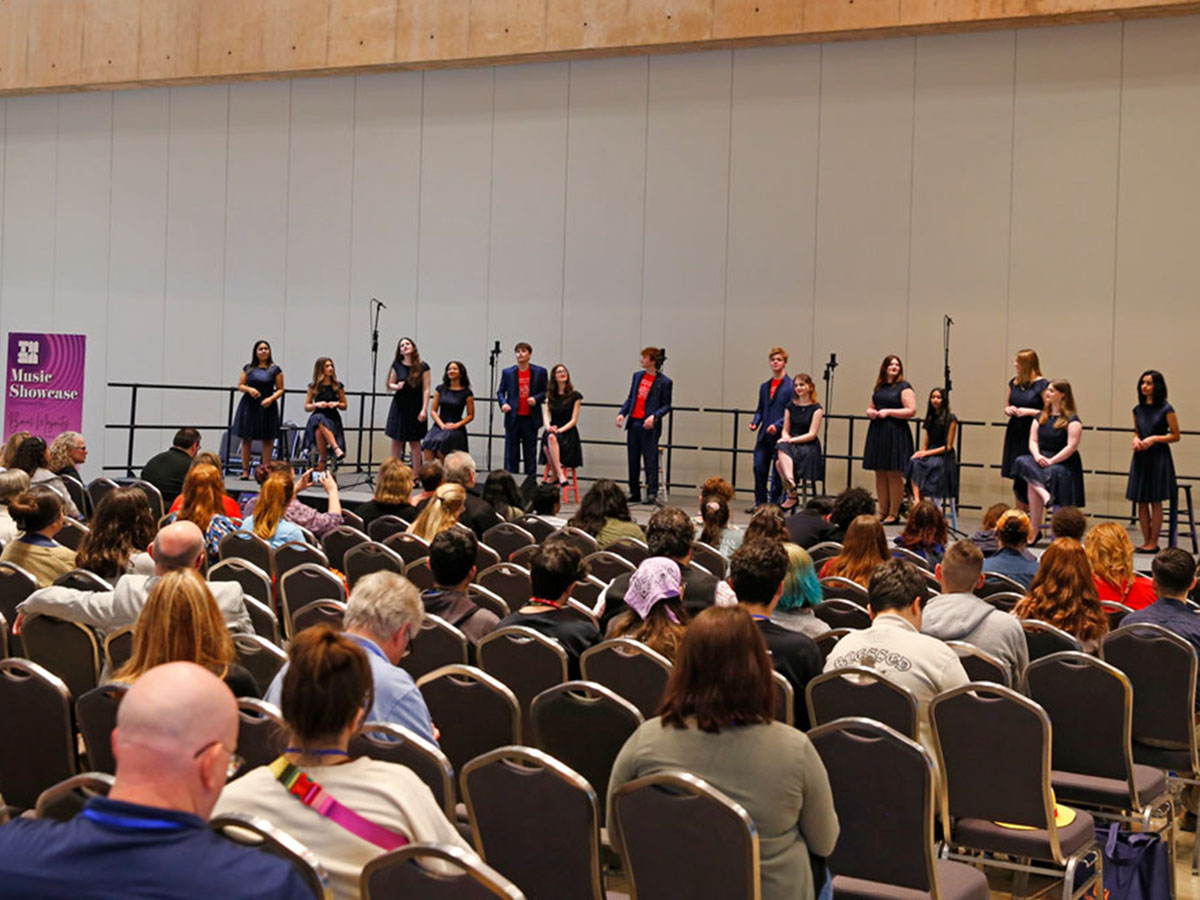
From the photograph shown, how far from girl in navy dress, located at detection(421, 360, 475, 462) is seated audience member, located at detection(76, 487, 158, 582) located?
736 cm

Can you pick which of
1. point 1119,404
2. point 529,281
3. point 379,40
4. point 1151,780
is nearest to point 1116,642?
point 1151,780

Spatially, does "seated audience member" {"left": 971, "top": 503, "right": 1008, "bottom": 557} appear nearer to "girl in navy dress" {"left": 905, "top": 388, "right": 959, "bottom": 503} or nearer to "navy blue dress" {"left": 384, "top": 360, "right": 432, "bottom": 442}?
"girl in navy dress" {"left": 905, "top": 388, "right": 959, "bottom": 503}

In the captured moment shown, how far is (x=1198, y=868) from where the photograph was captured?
14.4 ft

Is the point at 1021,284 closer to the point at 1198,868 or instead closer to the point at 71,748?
the point at 1198,868

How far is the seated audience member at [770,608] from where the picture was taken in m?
3.74

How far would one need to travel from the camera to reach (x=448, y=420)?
12.4 meters

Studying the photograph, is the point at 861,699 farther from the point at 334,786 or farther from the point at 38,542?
the point at 38,542

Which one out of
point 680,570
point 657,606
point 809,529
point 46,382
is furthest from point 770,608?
point 46,382

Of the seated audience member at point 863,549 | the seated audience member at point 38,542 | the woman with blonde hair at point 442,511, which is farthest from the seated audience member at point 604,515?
the seated audience member at point 38,542

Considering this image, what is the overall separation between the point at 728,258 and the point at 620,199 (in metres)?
1.38

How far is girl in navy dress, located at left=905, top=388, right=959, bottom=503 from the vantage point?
10.7 metres

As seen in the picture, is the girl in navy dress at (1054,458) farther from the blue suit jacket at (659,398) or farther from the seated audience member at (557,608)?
the seated audience member at (557,608)

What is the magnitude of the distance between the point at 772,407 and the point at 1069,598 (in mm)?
6863

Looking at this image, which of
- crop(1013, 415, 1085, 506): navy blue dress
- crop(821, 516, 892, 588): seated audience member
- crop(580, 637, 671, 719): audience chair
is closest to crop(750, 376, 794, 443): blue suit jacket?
crop(1013, 415, 1085, 506): navy blue dress
